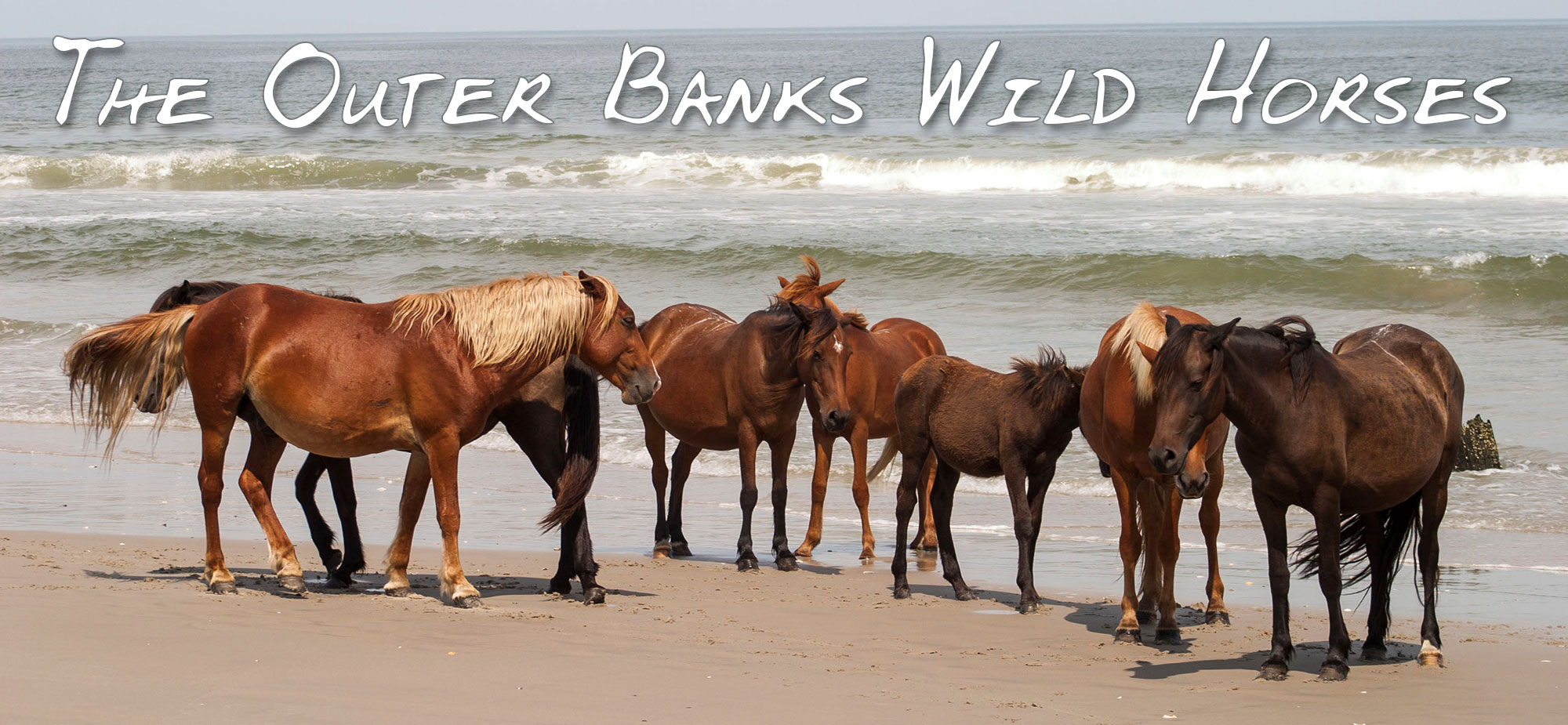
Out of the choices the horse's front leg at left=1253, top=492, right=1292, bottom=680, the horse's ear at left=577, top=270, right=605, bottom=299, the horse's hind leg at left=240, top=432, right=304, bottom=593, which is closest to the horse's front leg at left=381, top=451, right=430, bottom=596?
the horse's hind leg at left=240, top=432, right=304, bottom=593

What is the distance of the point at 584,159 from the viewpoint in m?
36.1

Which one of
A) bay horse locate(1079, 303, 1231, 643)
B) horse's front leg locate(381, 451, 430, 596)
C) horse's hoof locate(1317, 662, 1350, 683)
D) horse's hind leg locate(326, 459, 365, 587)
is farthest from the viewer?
horse's hind leg locate(326, 459, 365, 587)

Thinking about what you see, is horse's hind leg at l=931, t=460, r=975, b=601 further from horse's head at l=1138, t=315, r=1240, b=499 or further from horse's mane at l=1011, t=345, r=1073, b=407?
horse's head at l=1138, t=315, r=1240, b=499

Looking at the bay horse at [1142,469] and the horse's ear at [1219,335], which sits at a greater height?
the horse's ear at [1219,335]

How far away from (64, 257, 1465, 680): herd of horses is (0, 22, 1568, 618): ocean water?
3.57 feet

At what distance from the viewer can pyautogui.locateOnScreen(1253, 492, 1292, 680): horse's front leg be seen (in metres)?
5.34

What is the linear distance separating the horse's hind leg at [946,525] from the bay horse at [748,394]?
604 mm

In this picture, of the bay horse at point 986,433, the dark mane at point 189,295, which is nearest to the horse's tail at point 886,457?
the bay horse at point 986,433

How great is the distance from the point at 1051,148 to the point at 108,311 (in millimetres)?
22935

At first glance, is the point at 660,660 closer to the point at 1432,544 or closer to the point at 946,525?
the point at 946,525

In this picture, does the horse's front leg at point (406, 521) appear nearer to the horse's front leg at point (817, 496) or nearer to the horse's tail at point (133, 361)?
the horse's tail at point (133, 361)

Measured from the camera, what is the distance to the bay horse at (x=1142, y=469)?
232 inches

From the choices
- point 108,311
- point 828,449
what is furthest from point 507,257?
point 828,449

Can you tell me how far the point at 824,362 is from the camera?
25.2ft
